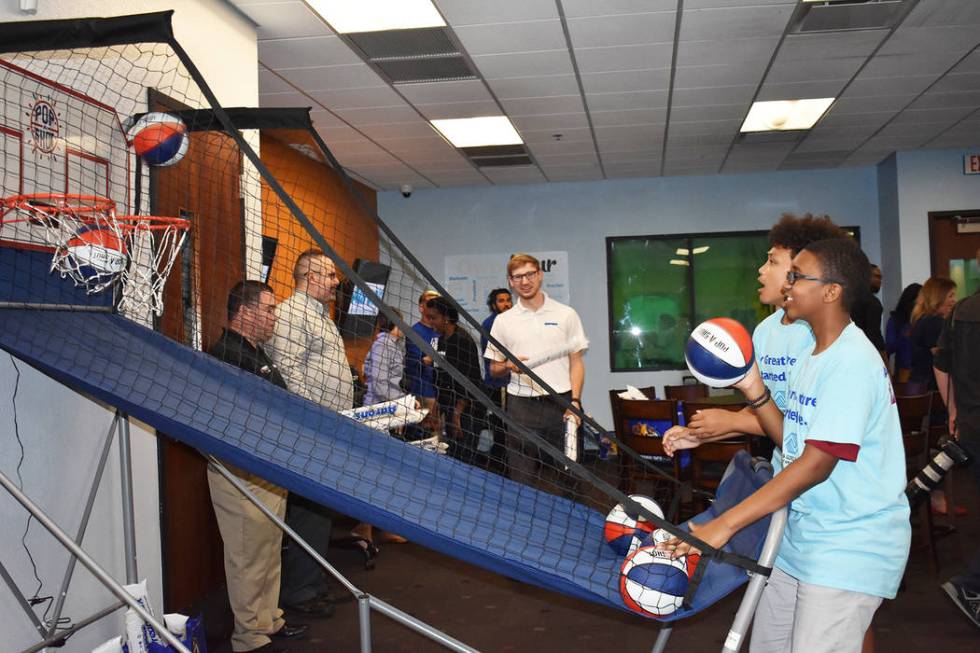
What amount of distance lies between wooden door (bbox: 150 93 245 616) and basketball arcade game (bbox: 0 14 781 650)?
695 mm

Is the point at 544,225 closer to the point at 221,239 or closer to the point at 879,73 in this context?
the point at 879,73

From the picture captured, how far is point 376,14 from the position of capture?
4.55 m

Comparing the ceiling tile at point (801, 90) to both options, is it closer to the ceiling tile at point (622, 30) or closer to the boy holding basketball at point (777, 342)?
the ceiling tile at point (622, 30)

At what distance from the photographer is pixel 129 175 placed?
305 centimetres

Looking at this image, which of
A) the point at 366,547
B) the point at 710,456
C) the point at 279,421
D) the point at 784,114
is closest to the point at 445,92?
the point at 784,114

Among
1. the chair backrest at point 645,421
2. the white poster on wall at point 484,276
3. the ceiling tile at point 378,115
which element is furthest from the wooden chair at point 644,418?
the white poster on wall at point 484,276

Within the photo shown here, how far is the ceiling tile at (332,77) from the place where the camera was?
5.38m

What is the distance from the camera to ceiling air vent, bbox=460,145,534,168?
25.4 feet

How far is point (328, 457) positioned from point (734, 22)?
12.5ft

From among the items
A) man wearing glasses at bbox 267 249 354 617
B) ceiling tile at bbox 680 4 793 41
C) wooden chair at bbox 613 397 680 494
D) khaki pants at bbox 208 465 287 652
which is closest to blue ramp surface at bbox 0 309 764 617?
khaki pants at bbox 208 465 287 652

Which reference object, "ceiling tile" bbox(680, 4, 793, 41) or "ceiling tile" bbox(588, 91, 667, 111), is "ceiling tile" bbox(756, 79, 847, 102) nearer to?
"ceiling tile" bbox(588, 91, 667, 111)

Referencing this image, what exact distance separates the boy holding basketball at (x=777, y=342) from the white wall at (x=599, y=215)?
6.84 metres

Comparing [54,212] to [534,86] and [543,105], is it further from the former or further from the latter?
[543,105]

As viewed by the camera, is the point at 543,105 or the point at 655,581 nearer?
the point at 655,581
